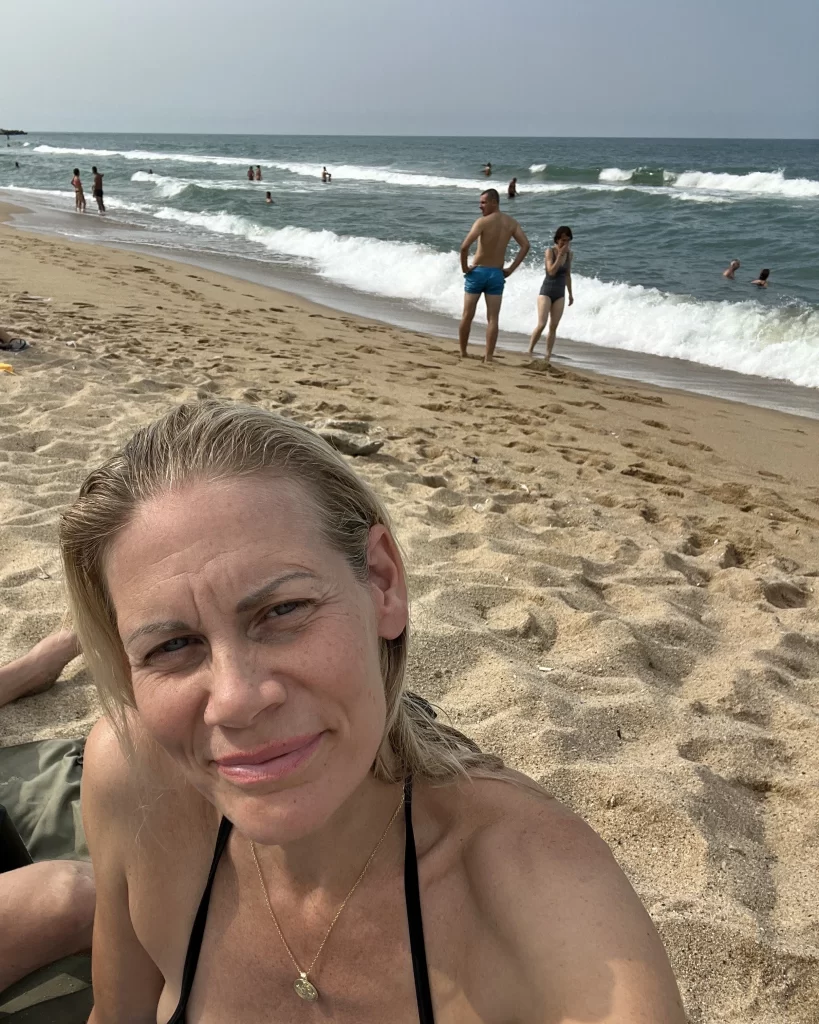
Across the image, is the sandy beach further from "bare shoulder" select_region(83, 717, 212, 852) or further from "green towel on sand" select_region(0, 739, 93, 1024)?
"bare shoulder" select_region(83, 717, 212, 852)

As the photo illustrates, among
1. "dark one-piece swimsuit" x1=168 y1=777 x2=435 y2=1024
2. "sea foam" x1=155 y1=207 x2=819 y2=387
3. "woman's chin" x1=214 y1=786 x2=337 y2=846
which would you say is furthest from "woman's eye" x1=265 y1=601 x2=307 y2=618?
"sea foam" x1=155 y1=207 x2=819 y2=387

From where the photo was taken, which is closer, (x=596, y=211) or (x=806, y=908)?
(x=806, y=908)

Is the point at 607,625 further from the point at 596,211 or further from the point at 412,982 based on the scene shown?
the point at 596,211

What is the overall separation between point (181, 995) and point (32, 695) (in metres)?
1.57

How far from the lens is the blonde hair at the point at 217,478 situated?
113 centimetres

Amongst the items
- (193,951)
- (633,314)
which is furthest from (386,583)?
(633,314)

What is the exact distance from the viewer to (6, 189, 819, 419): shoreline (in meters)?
7.98

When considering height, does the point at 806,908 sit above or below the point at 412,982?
below

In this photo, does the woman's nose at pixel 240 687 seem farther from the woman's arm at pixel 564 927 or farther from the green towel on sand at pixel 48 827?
the green towel on sand at pixel 48 827

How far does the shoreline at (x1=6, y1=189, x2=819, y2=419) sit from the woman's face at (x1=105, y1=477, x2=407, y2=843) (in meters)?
7.22

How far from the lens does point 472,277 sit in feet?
28.5

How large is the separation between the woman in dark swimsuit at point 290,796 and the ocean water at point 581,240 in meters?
8.46

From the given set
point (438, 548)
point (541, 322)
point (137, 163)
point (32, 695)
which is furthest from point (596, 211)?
point (137, 163)

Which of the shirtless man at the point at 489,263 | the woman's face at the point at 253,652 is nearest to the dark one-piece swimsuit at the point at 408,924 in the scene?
the woman's face at the point at 253,652
